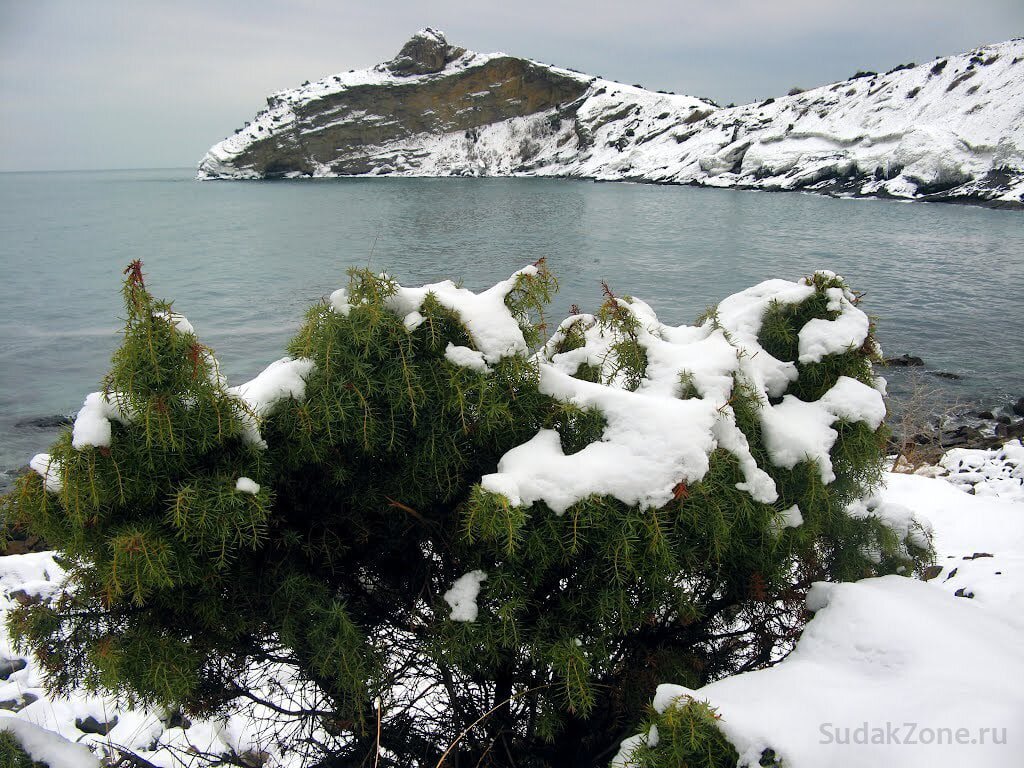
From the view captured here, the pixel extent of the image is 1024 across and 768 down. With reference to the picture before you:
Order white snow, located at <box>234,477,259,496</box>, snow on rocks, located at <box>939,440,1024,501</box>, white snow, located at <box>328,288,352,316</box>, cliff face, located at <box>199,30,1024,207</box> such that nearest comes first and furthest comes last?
white snow, located at <box>234,477,259,496</box> < white snow, located at <box>328,288,352,316</box> < snow on rocks, located at <box>939,440,1024,501</box> < cliff face, located at <box>199,30,1024,207</box>

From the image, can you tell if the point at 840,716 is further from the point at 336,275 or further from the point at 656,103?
the point at 656,103

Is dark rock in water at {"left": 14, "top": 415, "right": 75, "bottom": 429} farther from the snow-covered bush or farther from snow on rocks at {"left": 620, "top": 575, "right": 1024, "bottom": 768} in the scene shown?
snow on rocks at {"left": 620, "top": 575, "right": 1024, "bottom": 768}

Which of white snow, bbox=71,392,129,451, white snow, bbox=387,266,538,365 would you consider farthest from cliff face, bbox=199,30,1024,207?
white snow, bbox=71,392,129,451

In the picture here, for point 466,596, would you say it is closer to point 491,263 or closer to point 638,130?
point 491,263

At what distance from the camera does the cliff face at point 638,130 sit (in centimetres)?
5262

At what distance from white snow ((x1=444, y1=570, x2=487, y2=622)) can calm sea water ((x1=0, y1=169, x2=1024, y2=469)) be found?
8198mm

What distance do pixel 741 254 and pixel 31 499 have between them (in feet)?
101

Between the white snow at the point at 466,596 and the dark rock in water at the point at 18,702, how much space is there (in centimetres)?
394

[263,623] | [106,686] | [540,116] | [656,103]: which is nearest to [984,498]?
[263,623]

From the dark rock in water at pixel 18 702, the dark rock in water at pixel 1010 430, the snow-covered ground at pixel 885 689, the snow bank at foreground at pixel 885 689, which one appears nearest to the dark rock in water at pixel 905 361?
the dark rock in water at pixel 1010 430

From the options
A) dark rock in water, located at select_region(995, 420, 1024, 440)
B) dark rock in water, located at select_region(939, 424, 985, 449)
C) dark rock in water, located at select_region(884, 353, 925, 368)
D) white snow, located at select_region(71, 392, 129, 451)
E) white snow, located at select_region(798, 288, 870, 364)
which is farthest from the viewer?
dark rock in water, located at select_region(884, 353, 925, 368)

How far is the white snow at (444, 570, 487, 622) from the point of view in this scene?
8.93 feet

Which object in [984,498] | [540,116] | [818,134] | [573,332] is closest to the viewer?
[573,332]

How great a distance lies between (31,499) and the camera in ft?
8.37
